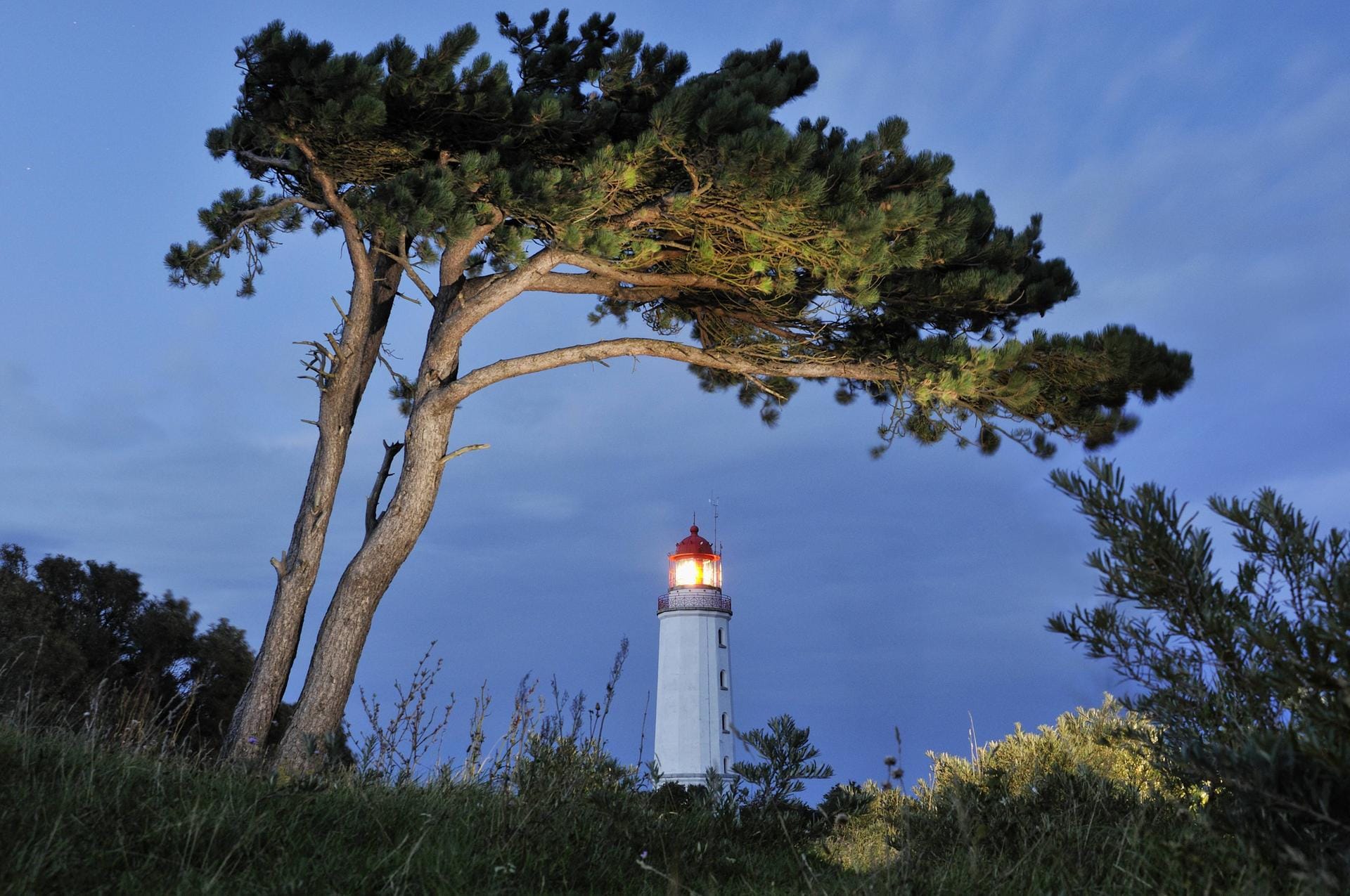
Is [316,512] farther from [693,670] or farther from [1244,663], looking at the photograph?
[693,670]

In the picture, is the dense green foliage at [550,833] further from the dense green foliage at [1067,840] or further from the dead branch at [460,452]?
the dead branch at [460,452]

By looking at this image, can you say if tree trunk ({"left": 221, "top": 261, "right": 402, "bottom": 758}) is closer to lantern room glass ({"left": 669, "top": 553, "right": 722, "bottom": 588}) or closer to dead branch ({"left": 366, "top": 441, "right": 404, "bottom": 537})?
dead branch ({"left": 366, "top": 441, "right": 404, "bottom": 537})

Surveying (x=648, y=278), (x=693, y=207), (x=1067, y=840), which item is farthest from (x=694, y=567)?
(x=1067, y=840)

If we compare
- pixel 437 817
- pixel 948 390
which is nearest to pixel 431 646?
pixel 437 817

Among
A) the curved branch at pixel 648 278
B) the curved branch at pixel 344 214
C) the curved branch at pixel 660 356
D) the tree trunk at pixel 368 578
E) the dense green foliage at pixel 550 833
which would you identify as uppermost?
the curved branch at pixel 344 214

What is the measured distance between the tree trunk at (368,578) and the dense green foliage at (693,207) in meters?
1.69

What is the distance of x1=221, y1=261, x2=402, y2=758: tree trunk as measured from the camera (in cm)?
828

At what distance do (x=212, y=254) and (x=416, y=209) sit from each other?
3.81 meters

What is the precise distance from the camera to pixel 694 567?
19.6m

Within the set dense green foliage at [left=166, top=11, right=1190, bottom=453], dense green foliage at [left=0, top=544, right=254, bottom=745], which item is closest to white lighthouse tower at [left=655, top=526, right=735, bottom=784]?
dense green foliage at [left=0, top=544, right=254, bottom=745]

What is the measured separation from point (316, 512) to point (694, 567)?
11456 millimetres

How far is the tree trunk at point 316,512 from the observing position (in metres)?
8.28

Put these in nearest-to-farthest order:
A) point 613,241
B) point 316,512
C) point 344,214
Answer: point 613,241
point 316,512
point 344,214

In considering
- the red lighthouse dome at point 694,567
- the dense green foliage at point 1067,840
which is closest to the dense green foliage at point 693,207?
the dense green foliage at point 1067,840
